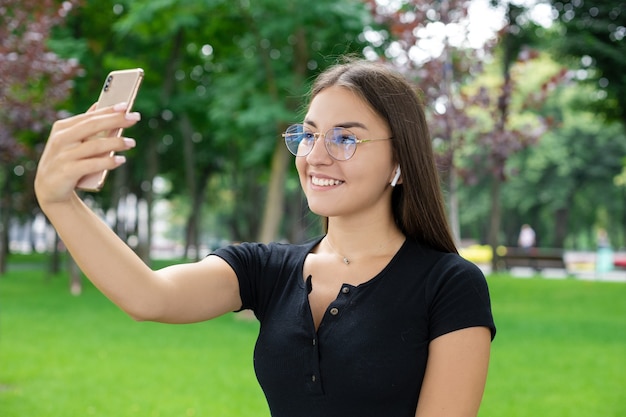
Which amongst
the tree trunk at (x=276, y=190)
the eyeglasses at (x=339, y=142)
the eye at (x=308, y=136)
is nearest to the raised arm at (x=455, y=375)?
the eyeglasses at (x=339, y=142)

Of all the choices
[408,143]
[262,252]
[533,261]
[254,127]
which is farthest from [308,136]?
[533,261]

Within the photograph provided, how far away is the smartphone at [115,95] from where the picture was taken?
68.9 inches

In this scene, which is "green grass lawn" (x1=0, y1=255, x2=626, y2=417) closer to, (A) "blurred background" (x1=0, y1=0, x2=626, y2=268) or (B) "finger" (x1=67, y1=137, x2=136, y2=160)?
(A) "blurred background" (x1=0, y1=0, x2=626, y2=268)

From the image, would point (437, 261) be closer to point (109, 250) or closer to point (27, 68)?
point (109, 250)

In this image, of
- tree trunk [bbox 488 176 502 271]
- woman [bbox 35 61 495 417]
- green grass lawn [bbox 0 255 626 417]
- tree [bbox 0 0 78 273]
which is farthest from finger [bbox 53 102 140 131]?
tree trunk [bbox 488 176 502 271]

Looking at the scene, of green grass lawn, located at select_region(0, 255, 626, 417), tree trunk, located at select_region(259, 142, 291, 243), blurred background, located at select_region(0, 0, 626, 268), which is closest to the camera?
green grass lawn, located at select_region(0, 255, 626, 417)

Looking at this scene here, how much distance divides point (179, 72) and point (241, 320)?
10.2 meters

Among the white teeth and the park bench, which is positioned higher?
the white teeth

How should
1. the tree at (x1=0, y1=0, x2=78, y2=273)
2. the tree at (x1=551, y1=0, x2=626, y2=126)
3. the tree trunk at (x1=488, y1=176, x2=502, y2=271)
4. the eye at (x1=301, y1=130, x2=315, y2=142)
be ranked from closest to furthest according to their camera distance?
the eye at (x1=301, y1=130, x2=315, y2=142), the tree at (x1=0, y1=0, x2=78, y2=273), the tree at (x1=551, y1=0, x2=626, y2=126), the tree trunk at (x1=488, y1=176, x2=502, y2=271)

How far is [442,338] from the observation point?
84.3 inches

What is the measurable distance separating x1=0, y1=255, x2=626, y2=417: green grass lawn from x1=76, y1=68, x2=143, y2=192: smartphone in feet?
20.7

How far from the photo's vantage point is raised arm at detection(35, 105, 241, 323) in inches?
67.9

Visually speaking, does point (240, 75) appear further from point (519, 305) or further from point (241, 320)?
point (519, 305)

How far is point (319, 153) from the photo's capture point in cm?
230
